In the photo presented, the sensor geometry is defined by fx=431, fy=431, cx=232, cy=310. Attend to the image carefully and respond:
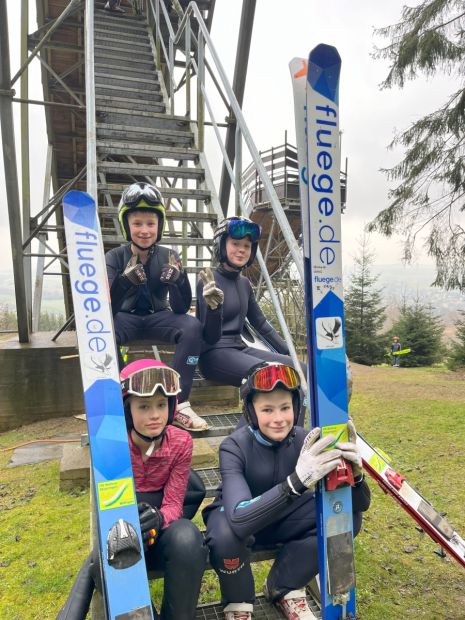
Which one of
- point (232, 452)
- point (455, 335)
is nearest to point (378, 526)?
point (232, 452)

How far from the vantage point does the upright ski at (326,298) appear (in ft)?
5.24

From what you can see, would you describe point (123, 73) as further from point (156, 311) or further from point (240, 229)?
point (156, 311)

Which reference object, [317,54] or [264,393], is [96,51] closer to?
[317,54]

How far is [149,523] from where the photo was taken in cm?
161

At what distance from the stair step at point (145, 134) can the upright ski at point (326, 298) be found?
3288mm

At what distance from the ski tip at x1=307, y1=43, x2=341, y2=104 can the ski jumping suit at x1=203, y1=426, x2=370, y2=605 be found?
1.45 meters

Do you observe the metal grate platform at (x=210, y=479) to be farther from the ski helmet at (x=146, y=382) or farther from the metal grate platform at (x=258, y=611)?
the ski helmet at (x=146, y=382)

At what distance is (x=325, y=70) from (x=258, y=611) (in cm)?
230

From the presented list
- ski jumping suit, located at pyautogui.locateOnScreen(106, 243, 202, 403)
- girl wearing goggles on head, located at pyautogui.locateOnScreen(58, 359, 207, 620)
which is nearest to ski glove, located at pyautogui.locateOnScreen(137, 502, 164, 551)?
girl wearing goggles on head, located at pyautogui.locateOnScreen(58, 359, 207, 620)

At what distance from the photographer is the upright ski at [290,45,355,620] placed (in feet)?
5.24

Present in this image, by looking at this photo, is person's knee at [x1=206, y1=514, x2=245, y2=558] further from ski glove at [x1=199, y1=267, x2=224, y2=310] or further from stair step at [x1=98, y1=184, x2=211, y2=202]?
stair step at [x1=98, y1=184, x2=211, y2=202]

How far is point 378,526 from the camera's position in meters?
3.27

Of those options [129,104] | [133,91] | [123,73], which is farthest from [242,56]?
[123,73]

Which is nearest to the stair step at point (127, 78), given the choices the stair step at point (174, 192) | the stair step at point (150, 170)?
the stair step at point (150, 170)
